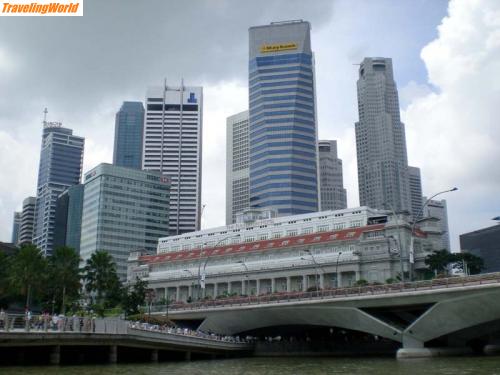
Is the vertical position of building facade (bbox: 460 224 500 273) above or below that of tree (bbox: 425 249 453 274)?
above

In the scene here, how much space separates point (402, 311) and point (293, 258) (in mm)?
70056

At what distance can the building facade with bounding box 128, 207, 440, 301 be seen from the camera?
125 m

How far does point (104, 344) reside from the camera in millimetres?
53062

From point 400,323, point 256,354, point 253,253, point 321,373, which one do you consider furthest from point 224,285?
point 321,373

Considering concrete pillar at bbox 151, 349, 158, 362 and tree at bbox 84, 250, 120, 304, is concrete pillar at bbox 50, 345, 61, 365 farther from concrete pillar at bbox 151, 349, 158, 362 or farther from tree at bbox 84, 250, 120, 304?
tree at bbox 84, 250, 120, 304

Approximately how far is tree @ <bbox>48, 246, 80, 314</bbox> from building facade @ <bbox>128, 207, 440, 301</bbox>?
27.0 meters

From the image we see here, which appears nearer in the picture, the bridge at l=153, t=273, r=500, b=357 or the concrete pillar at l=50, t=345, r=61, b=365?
the concrete pillar at l=50, t=345, r=61, b=365

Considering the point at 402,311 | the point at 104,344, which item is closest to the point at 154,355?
the point at 104,344

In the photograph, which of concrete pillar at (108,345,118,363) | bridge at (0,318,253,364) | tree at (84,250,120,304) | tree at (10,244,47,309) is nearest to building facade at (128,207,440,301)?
tree at (84,250,120,304)

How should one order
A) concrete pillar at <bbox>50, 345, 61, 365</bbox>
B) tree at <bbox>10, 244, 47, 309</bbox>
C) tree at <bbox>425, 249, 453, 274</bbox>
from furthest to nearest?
tree at <bbox>425, 249, 453, 274</bbox> < tree at <bbox>10, 244, 47, 309</bbox> < concrete pillar at <bbox>50, 345, 61, 365</bbox>

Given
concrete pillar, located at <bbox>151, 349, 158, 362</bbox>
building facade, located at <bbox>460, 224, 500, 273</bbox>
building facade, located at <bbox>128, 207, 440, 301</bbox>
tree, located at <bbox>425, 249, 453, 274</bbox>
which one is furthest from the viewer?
building facade, located at <bbox>460, 224, 500, 273</bbox>

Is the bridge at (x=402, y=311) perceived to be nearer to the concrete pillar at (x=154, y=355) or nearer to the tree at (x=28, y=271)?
the concrete pillar at (x=154, y=355)

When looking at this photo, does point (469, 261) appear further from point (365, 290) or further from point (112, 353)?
point (112, 353)

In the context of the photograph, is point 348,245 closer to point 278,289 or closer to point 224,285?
point 278,289
